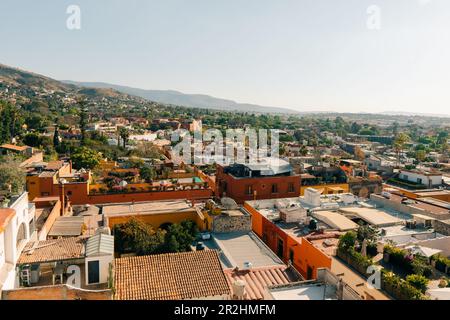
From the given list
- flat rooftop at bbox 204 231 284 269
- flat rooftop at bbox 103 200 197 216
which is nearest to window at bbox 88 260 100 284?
flat rooftop at bbox 204 231 284 269

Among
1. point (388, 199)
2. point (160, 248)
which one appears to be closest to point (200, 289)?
point (160, 248)

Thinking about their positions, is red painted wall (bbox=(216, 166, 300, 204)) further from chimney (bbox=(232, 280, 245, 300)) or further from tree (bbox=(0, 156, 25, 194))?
chimney (bbox=(232, 280, 245, 300))

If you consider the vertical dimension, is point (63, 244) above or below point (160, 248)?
above

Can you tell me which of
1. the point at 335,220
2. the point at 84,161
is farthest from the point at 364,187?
the point at 84,161

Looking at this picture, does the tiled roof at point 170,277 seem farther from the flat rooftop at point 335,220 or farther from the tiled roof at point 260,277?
the flat rooftop at point 335,220
